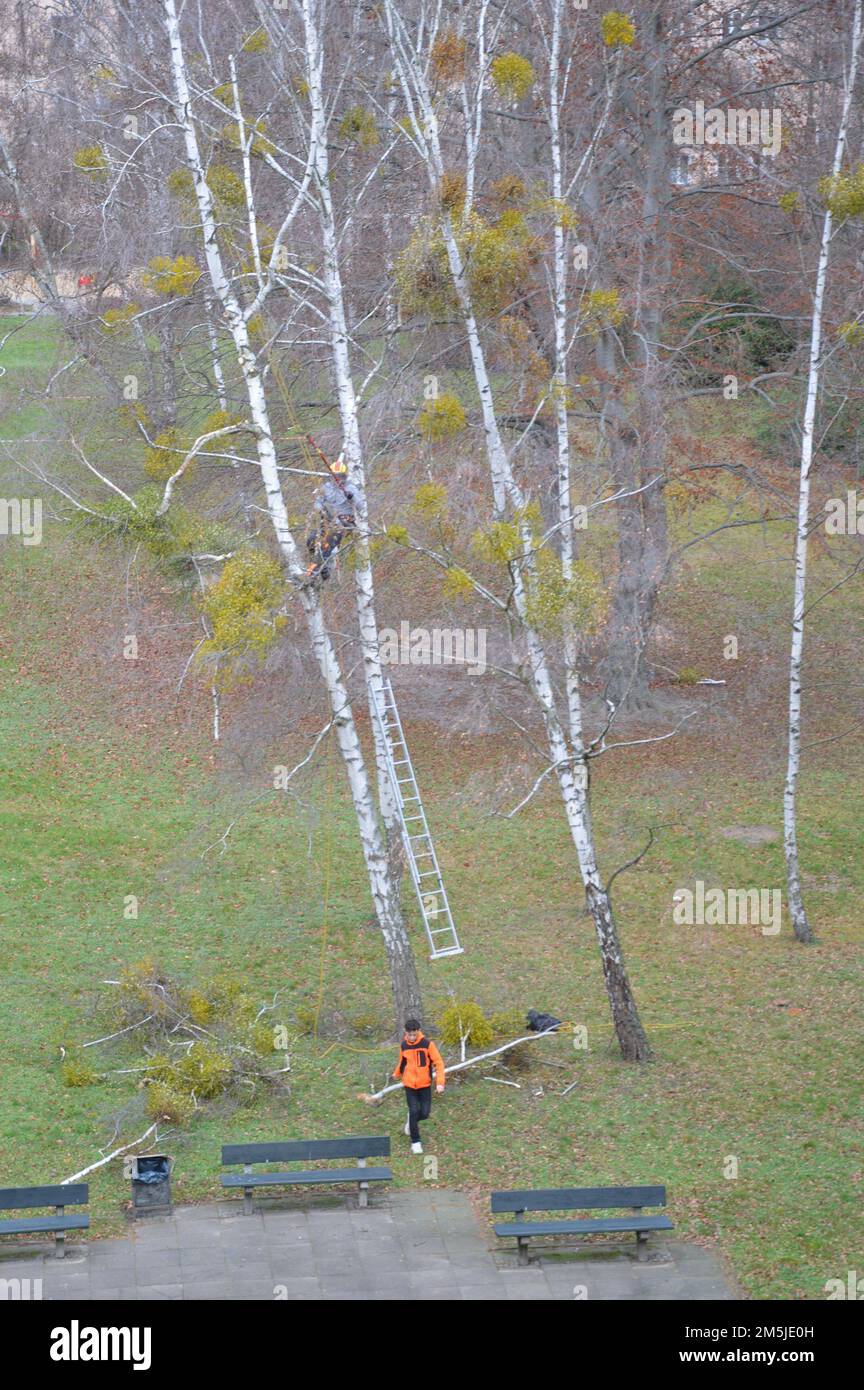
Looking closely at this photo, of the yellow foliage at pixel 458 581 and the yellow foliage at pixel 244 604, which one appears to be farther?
the yellow foliage at pixel 458 581

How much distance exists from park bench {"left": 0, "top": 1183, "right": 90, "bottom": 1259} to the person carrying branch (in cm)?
629

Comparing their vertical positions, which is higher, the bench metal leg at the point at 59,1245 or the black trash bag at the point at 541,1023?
the black trash bag at the point at 541,1023

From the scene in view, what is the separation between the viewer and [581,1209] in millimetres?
12297

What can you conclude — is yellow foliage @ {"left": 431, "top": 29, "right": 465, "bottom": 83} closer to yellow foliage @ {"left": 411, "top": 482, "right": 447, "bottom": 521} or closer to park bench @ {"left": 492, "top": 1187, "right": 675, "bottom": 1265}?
yellow foliage @ {"left": 411, "top": 482, "right": 447, "bottom": 521}

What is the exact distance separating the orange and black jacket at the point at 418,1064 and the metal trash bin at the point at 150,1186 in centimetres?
226

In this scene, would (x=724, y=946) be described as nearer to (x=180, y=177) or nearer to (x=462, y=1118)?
(x=462, y=1118)

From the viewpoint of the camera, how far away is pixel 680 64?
26.1m

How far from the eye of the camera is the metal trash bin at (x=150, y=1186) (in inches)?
492

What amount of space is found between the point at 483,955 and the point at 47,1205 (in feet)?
26.3

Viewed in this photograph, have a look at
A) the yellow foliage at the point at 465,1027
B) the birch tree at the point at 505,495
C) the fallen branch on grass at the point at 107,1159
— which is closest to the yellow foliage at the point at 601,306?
the birch tree at the point at 505,495

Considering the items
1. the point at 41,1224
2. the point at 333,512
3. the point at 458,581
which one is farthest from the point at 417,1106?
the point at 333,512

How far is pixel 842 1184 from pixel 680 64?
20134mm

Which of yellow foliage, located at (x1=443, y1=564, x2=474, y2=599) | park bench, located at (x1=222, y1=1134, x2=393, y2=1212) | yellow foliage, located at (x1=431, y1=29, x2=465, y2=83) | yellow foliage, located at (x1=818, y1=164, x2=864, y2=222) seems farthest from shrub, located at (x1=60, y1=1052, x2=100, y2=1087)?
yellow foliage, located at (x1=818, y1=164, x2=864, y2=222)

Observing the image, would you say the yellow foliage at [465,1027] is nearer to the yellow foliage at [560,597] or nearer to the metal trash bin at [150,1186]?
the metal trash bin at [150,1186]
